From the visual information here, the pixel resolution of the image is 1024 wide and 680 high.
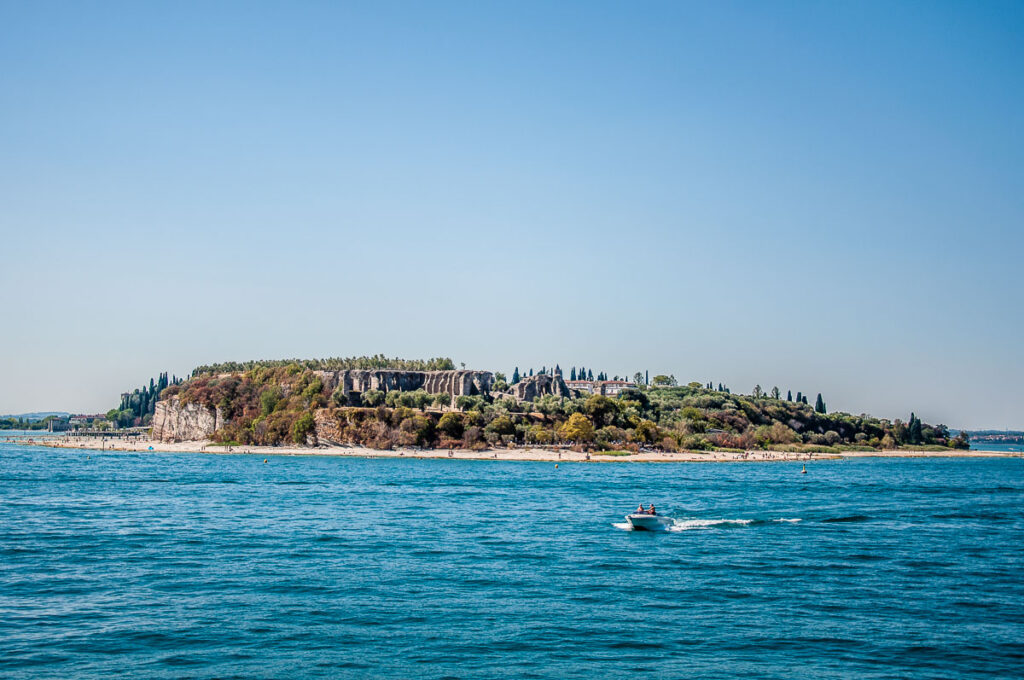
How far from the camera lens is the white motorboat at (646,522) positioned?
159 feet

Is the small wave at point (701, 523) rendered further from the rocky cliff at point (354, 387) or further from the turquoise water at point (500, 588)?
the rocky cliff at point (354, 387)

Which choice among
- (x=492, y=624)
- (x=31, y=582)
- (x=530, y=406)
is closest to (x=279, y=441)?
(x=530, y=406)

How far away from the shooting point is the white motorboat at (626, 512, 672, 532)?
48469 mm

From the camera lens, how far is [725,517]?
54.9 m

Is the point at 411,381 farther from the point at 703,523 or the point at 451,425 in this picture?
the point at 703,523

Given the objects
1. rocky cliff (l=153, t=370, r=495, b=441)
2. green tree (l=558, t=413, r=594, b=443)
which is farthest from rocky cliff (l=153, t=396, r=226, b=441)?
green tree (l=558, t=413, r=594, b=443)

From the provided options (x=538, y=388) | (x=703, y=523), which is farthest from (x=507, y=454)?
(x=703, y=523)

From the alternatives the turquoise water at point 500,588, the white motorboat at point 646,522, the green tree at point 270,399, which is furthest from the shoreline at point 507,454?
the white motorboat at point 646,522

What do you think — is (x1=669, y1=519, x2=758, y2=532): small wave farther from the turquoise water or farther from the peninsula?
the peninsula

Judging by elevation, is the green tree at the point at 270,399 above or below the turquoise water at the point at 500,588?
above

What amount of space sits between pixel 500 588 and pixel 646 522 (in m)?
18.8

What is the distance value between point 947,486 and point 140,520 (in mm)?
77281

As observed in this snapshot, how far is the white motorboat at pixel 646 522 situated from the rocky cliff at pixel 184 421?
15062 cm

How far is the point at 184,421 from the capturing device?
7407 inches
